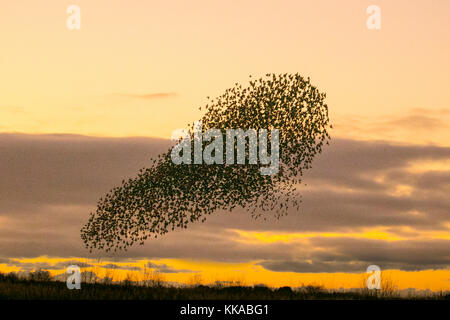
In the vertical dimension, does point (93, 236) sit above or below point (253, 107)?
below

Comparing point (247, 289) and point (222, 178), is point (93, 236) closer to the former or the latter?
point (222, 178)

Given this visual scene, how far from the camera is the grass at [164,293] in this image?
24500 millimetres

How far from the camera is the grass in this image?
2450cm

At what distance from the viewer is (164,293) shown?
2542 cm

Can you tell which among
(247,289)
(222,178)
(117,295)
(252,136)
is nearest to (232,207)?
(222,178)
